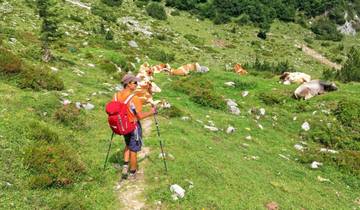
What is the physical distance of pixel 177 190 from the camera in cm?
1121

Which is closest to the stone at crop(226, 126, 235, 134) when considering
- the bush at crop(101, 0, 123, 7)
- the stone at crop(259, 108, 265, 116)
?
the stone at crop(259, 108, 265, 116)

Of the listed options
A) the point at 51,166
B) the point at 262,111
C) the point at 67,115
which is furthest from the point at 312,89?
the point at 51,166

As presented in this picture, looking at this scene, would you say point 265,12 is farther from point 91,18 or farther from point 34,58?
point 34,58

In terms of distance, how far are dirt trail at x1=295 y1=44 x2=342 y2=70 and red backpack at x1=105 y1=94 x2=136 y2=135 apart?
1590 inches

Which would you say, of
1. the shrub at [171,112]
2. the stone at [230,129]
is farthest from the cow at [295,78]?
the shrub at [171,112]

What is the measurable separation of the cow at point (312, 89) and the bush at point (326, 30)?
39897 millimetres

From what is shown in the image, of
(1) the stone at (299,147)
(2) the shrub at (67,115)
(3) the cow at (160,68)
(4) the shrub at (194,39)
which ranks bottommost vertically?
(4) the shrub at (194,39)

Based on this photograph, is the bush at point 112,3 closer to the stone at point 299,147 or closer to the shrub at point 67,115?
the shrub at point 67,115

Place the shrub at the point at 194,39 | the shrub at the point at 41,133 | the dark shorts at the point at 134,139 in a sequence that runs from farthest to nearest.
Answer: the shrub at the point at 194,39 → the shrub at the point at 41,133 → the dark shorts at the point at 134,139

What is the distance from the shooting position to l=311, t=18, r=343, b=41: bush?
61.5 m

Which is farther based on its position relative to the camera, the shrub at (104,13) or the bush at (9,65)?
the shrub at (104,13)

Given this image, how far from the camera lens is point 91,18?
40000 millimetres

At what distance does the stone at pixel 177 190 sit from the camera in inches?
438

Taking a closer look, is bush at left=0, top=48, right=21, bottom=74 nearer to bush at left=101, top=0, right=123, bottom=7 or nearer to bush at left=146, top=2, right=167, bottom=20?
bush at left=101, top=0, right=123, bottom=7
